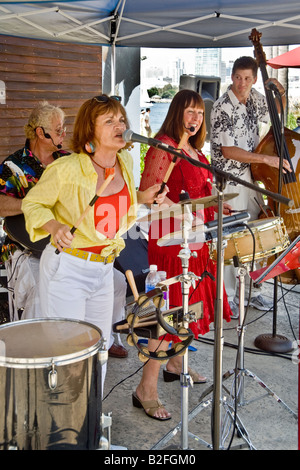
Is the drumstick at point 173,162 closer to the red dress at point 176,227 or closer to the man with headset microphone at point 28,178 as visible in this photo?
the red dress at point 176,227

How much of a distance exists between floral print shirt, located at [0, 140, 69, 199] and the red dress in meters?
0.87

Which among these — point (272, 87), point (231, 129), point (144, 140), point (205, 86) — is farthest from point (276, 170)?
point (205, 86)

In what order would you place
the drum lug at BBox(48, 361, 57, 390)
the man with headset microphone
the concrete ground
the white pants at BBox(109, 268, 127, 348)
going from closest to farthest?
the drum lug at BBox(48, 361, 57, 390)
the concrete ground
the man with headset microphone
the white pants at BBox(109, 268, 127, 348)

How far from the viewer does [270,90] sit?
389 centimetres

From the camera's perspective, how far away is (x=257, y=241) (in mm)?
2939

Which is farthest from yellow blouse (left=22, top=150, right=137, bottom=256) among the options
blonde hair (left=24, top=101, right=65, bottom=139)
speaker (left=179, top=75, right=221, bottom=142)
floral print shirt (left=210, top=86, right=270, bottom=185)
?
speaker (left=179, top=75, right=221, bottom=142)

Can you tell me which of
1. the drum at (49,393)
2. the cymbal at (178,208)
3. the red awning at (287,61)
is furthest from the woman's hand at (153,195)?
the red awning at (287,61)

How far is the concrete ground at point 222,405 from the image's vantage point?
2.79 metres

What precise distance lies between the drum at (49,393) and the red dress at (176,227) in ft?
3.12

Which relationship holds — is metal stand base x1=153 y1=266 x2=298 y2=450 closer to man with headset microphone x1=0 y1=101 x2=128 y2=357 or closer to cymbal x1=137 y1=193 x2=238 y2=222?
cymbal x1=137 y1=193 x2=238 y2=222

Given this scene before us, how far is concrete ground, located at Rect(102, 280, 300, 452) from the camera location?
9.15 feet

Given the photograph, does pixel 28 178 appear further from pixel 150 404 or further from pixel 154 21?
pixel 154 21

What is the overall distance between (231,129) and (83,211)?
2.14 meters

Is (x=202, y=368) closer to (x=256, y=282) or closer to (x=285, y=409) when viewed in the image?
(x=285, y=409)
